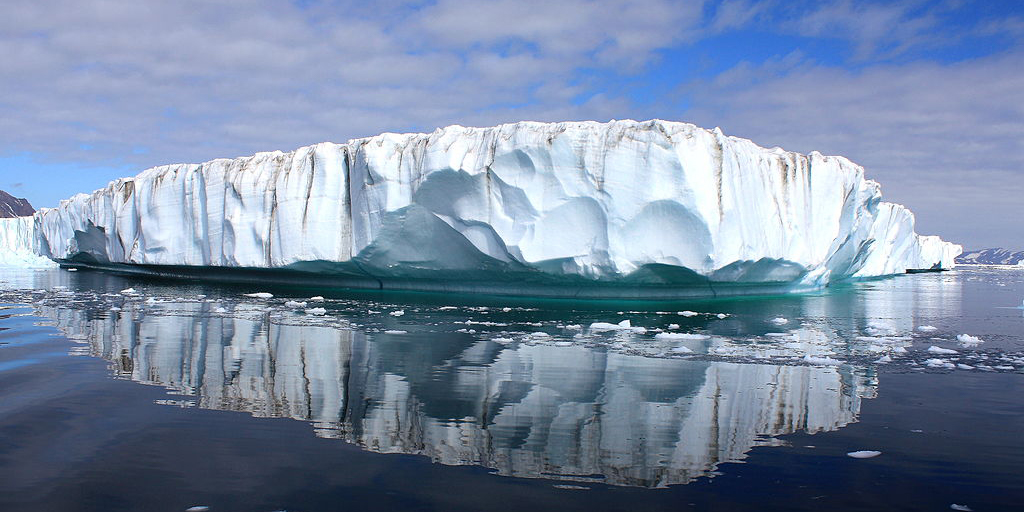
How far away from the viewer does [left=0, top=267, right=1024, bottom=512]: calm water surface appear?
3201mm

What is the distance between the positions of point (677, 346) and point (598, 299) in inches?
277

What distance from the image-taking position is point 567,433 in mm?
4156

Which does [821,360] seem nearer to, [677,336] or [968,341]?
[677,336]

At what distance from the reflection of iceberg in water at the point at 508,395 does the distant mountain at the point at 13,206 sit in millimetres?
125412

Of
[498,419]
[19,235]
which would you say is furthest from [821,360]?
[19,235]

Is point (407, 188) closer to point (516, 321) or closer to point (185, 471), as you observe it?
point (516, 321)

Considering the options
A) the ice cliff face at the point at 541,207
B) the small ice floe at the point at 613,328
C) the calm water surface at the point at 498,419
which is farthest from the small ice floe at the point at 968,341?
the ice cliff face at the point at 541,207

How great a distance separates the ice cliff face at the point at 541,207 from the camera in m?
12.9

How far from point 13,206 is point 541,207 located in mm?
130316

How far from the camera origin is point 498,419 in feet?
14.7

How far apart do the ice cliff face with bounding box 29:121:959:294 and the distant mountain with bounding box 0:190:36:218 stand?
114087mm

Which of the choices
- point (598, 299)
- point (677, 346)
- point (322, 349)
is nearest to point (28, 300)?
point (322, 349)

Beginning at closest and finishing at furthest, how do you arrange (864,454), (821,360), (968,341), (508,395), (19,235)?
(864,454) → (508,395) → (821,360) → (968,341) → (19,235)

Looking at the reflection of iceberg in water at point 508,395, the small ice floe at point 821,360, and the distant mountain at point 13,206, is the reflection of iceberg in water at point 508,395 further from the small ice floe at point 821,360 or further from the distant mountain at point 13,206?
the distant mountain at point 13,206
